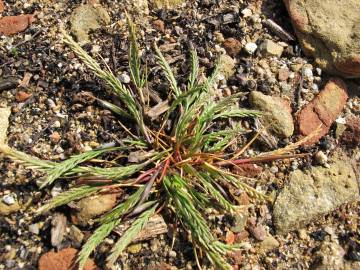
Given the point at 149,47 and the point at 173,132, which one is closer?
the point at 173,132

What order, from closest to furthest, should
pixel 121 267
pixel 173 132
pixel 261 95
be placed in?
pixel 121 267, pixel 173 132, pixel 261 95

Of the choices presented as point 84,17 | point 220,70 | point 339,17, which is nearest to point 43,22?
point 84,17

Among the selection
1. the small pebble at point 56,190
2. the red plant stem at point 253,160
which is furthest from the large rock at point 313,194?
the small pebble at point 56,190

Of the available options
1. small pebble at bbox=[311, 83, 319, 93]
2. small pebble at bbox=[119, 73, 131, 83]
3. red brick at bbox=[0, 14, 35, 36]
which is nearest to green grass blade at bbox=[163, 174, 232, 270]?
small pebble at bbox=[119, 73, 131, 83]

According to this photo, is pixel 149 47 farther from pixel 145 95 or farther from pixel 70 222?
pixel 70 222

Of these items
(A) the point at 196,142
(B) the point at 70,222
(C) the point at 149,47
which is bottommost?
(B) the point at 70,222

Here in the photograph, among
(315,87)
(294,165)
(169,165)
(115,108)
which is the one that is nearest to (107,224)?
(169,165)
